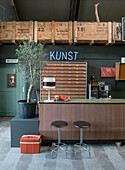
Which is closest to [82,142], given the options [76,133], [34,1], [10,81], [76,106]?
[76,133]

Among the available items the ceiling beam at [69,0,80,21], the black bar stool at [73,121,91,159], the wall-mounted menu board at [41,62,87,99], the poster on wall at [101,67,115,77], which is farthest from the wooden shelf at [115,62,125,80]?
the black bar stool at [73,121,91,159]

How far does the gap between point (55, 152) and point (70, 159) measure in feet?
1.25

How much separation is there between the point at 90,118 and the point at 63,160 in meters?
1.03

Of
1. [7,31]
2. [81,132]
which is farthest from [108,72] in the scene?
[7,31]

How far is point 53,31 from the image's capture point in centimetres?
502

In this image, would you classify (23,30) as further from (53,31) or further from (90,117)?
(90,117)

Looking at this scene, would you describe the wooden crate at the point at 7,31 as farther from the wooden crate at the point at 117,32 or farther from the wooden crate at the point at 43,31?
the wooden crate at the point at 117,32

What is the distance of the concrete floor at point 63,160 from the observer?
243 cm

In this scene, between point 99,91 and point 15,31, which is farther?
point 99,91

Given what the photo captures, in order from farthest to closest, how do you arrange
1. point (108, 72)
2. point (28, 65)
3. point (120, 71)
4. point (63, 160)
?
point (108, 72), point (120, 71), point (28, 65), point (63, 160)

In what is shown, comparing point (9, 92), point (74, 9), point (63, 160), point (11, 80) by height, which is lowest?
point (63, 160)

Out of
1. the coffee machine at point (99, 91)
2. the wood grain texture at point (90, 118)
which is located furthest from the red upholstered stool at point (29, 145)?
the coffee machine at point (99, 91)

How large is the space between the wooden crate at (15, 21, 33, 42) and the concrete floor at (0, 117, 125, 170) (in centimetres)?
336

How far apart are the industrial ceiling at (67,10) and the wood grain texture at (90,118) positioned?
4.05 m
